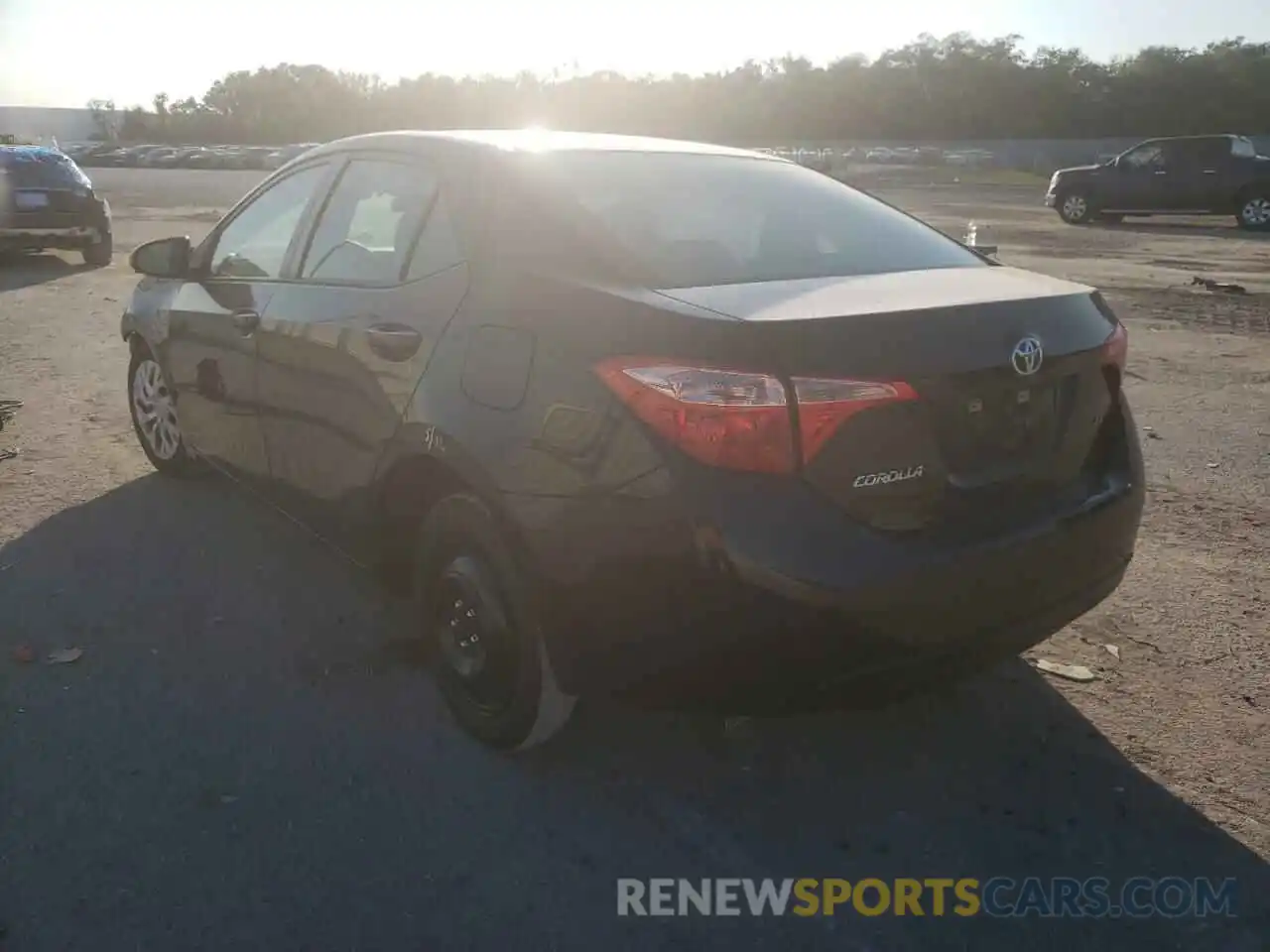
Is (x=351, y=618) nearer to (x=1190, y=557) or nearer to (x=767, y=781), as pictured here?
(x=767, y=781)

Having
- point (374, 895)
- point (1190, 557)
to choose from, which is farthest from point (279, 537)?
point (1190, 557)

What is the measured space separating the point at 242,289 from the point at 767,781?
8.79ft

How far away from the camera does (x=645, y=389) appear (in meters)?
2.43

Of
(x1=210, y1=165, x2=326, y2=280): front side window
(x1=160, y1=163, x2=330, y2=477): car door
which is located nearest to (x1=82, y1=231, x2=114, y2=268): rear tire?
(x1=160, y1=163, x2=330, y2=477): car door

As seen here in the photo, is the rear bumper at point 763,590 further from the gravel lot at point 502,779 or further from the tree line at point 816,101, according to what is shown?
the tree line at point 816,101

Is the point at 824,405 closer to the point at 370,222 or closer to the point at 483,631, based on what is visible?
the point at 483,631

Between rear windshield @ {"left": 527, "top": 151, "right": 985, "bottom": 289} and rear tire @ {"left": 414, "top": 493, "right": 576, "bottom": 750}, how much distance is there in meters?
0.83

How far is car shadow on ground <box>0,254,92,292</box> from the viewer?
43.9 ft

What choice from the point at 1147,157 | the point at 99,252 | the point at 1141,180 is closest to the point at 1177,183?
the point at 1141,180

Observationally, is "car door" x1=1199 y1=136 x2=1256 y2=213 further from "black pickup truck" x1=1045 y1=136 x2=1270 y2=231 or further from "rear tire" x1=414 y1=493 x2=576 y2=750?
"rear tire" x1=414 y1=493 x2=576 y2=750

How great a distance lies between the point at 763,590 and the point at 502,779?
3.58ft

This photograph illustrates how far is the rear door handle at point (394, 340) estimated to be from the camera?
3.09 meters

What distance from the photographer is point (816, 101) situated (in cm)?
9038

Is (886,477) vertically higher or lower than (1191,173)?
lower
